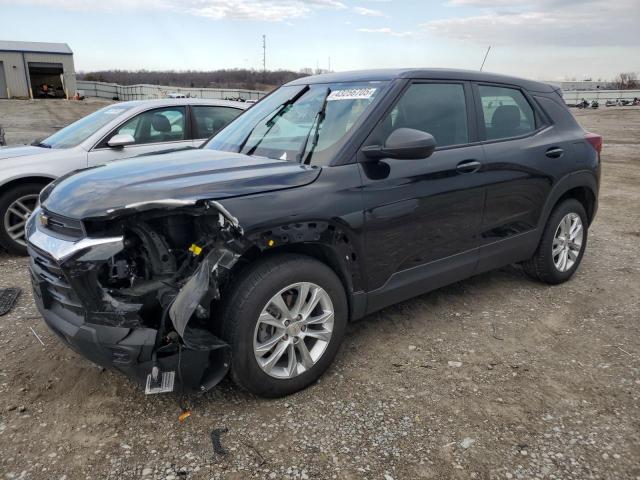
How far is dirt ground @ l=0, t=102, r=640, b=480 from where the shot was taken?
240cm

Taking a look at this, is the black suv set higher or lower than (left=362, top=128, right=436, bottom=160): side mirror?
lower

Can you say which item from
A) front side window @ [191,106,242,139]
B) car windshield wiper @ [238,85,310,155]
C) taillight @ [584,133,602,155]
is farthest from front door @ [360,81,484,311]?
front side window @ [191,106,242,139]

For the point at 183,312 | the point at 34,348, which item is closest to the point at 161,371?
the point at 183,312

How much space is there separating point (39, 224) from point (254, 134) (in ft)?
4.98

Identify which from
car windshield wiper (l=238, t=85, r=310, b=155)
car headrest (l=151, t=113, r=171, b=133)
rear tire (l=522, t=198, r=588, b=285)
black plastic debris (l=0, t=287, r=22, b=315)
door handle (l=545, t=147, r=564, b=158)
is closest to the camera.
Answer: car windshield wiper (l=238, t=85, r=310, b=155)

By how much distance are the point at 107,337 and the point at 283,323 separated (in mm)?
900

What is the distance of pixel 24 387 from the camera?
3.00 meters

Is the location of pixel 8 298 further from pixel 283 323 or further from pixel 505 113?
pixel 505 113

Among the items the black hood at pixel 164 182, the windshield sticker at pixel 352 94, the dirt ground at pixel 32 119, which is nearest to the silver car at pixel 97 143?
the windshield sticker at pixel 352 94

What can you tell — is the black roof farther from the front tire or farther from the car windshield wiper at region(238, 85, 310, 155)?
the front tire

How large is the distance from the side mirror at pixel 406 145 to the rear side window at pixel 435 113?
0.24 m

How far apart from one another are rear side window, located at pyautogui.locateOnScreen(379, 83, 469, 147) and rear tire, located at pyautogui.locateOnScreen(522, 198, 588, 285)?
4.51 feet

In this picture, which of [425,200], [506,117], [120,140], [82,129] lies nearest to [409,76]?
[425,200]

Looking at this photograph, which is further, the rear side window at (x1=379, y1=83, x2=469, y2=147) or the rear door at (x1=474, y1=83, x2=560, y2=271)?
the rear door at (x1=474, y1=83, x2=560, y2=271)
